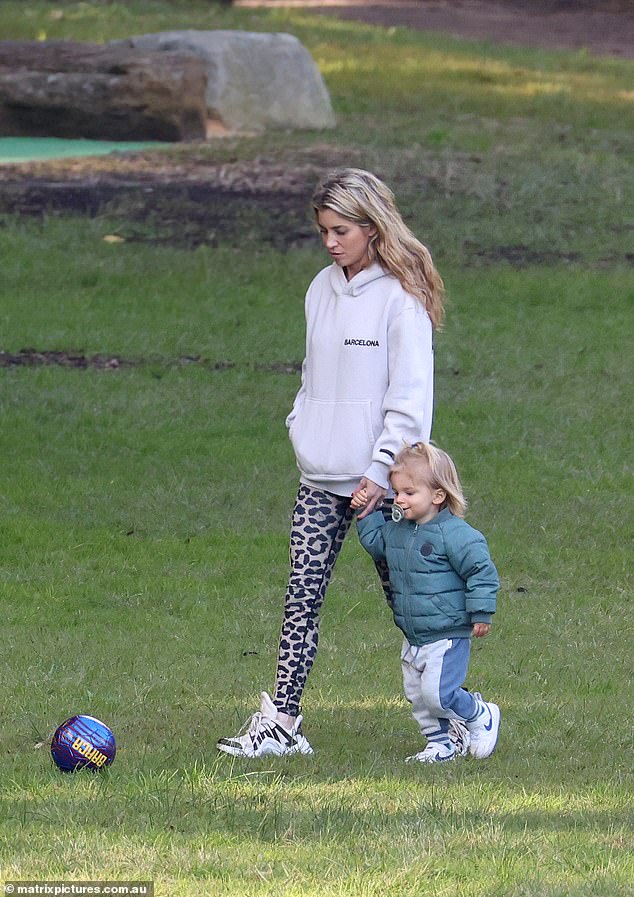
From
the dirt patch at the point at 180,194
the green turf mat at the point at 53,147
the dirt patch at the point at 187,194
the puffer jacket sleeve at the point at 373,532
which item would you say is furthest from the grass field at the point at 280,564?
the green turf mat at the point at 53,147

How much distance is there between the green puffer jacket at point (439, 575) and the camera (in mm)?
5234

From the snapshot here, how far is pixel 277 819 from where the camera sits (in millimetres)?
4484

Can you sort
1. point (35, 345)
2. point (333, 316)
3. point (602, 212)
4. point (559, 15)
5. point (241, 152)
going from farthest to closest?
point (559, 15)
point (241, 152)
point (602, 212)
point (35, 345)
point (333, 316)

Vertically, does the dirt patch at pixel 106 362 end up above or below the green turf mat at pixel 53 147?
above

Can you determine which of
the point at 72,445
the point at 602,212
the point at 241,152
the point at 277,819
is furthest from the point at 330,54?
the point at 277,819

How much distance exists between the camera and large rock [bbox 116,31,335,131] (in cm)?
2289

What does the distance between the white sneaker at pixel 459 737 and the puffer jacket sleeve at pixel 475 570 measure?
1.46ft

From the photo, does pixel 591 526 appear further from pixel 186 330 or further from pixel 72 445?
pixel 186 330

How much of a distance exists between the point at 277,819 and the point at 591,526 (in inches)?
193

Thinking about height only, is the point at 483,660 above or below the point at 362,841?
below

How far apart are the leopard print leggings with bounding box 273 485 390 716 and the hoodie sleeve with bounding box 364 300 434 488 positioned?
28 cm

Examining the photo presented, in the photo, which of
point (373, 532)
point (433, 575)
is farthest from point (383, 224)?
point (433, 575)

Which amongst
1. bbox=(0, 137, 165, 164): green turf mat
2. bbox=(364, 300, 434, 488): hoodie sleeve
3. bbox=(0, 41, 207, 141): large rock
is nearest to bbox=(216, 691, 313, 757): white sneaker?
bbox=(364, 300, 434, 488): hoodie sleeve

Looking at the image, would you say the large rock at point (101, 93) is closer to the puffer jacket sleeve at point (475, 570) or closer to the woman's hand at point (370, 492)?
the woman's hand at point (370, 492)
